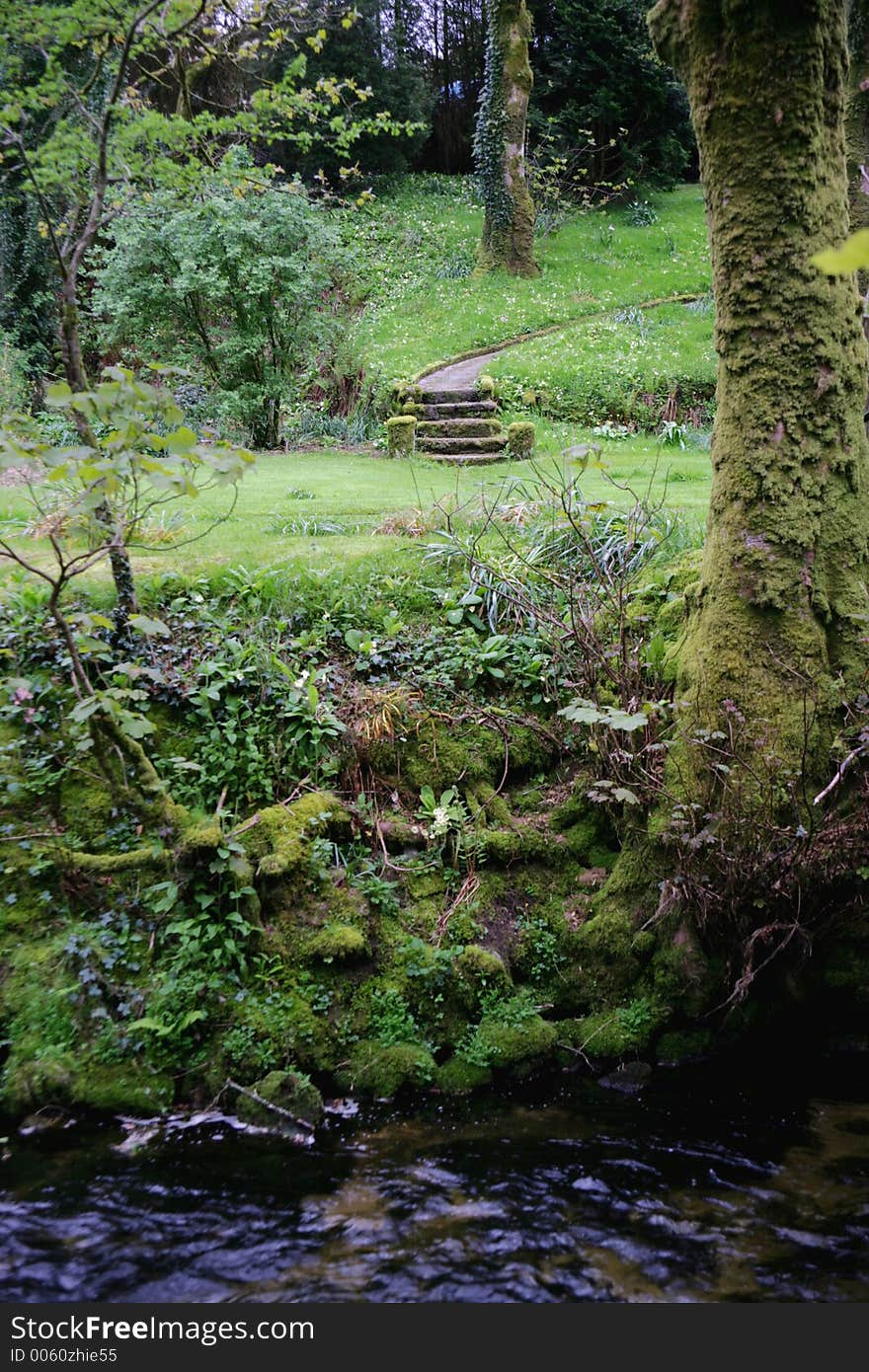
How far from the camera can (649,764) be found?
4492 millimetres

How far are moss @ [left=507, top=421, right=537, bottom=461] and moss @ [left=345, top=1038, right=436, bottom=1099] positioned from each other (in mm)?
9496

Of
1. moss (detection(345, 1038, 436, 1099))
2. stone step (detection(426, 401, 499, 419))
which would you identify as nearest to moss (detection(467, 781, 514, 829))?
moss (detection(345, 1038, 436, 1099))

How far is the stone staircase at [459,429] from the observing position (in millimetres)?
12688

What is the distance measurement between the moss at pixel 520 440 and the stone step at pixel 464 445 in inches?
24.4

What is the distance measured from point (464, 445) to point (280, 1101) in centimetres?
1066

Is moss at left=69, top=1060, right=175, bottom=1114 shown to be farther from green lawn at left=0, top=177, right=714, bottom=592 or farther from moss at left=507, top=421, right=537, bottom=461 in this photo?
moss at left=507, top=421, right=537, bottom=461

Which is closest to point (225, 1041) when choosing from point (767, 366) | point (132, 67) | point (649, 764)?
point (649, 764)

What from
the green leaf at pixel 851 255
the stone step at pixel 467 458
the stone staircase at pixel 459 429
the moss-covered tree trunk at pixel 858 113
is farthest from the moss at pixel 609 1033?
the stone step at pixel 467 458

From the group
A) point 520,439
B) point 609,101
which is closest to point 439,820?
point 520,439

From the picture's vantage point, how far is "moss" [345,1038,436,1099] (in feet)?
12.8

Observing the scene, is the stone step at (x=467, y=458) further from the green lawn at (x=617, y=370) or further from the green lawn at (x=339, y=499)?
the green lawn at (x=617, y=370)

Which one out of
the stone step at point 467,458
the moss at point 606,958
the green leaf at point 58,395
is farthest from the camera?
the stone step at point 467,458

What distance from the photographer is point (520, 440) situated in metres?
12.1

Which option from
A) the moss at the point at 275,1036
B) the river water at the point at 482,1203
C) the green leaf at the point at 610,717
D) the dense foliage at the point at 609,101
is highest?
the dense foliage at the point at 609,101
